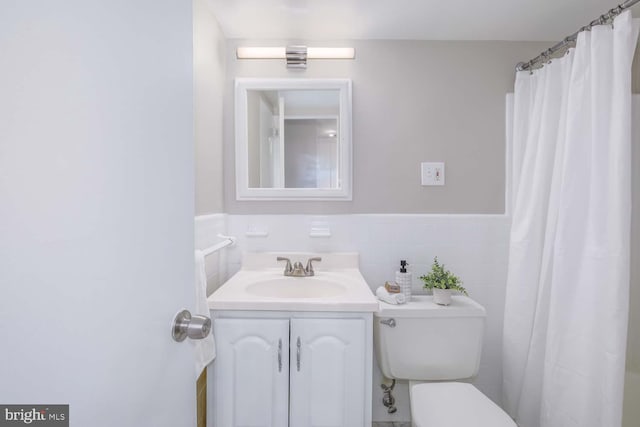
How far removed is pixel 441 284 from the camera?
59.9 inches

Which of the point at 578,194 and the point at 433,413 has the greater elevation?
the point at 578,194

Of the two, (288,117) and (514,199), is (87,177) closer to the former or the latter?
(288,117)

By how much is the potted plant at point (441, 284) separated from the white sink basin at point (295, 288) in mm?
346

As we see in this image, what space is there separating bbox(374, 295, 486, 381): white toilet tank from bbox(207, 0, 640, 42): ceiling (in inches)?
54.8

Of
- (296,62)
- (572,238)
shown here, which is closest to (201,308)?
(296,62)

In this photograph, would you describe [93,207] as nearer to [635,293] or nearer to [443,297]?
[443,297]

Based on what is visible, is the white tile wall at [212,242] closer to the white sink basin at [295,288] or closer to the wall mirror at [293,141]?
the white sink basin at [295,288]

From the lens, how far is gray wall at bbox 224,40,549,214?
172 cm

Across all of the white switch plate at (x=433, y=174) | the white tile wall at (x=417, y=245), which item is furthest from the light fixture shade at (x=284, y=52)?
the white tile wall at (x=417, y=245)

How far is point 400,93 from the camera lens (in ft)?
5.67

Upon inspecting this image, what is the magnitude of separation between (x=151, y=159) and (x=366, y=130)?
1.36 metres

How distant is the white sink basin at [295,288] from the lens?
1212mm

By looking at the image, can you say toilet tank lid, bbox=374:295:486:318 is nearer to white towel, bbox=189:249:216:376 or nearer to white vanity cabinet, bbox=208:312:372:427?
white vanity cabinet, bbox=208:312:372:427

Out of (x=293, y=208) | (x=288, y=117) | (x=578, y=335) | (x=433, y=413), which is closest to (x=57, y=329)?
(x=433, y=413)
